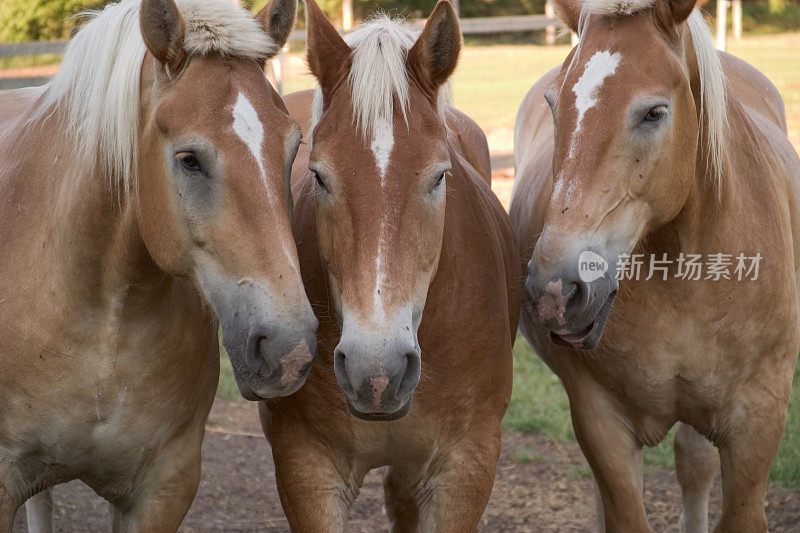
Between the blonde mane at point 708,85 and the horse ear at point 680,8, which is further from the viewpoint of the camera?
the blonde mane at point 708,85

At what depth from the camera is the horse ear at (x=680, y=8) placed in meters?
2.81

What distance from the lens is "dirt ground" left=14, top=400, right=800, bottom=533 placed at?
437 centimetres

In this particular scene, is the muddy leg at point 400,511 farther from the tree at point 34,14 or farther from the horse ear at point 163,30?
the tree at point 34,14

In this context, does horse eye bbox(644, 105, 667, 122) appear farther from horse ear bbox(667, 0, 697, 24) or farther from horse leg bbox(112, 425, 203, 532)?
horse leg bbox(112, 425, 203, 532)

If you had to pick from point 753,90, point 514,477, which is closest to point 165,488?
point 514,477

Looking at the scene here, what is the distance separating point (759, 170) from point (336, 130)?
59.4 inches

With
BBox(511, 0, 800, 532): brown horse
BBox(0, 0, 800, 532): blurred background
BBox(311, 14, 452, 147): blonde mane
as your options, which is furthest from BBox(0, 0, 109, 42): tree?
BBox(511, 0, 800, 532): brown horse

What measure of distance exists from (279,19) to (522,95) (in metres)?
13.7

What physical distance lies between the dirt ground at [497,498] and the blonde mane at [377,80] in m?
2.33

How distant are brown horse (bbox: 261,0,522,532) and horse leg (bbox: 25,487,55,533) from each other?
1.24 m

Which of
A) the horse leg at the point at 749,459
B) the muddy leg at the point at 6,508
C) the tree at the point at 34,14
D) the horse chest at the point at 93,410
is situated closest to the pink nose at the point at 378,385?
the horse chest at the point at 93,410

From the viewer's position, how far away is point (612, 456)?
3.23 metres

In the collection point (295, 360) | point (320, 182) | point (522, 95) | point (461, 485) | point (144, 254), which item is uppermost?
point (320, 182)

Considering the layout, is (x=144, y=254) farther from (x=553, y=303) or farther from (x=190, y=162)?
(x=553, y=303)
